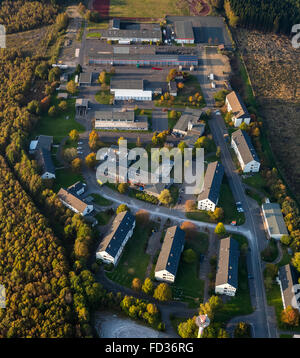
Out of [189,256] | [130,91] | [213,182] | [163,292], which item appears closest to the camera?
[163,292]

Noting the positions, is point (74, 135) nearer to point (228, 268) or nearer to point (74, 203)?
point (74, 203)

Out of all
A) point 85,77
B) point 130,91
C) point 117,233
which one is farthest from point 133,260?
point 85,77

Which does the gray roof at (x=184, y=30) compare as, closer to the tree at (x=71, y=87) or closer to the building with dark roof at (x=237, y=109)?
the building with dark roof at (x=237, y=109)

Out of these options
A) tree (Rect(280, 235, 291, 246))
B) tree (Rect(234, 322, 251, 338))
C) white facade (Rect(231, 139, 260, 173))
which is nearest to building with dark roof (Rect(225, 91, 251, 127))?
white facade (Rect(231, 139, 260, 173))

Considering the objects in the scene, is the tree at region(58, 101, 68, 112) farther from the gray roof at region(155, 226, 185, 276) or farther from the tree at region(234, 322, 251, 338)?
the tree at region(234, 322, 251, 338)

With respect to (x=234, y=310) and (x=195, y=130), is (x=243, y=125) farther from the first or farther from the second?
(x=234, y=310)

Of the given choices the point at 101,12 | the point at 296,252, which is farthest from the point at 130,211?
the point at 101,12
